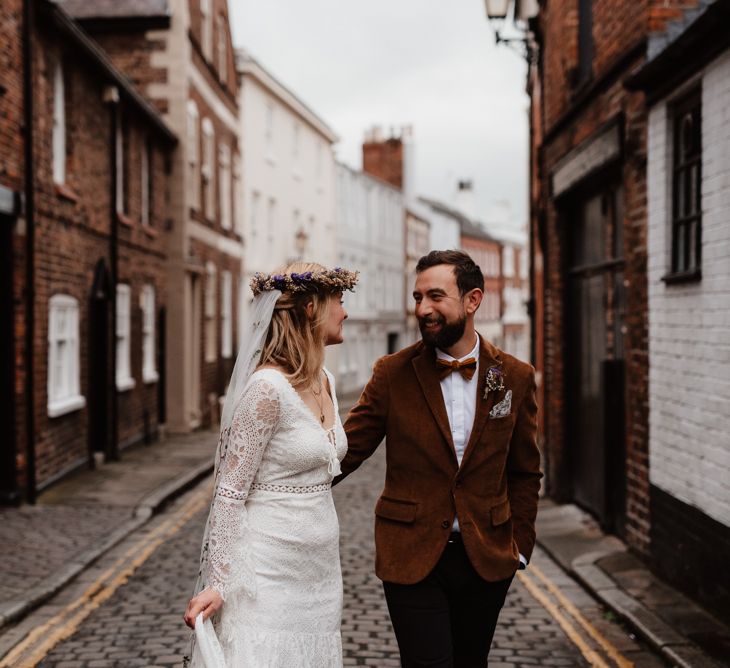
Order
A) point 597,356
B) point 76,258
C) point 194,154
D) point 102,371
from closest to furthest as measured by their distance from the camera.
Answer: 1. point 597,356
2. point 76,258
3. point 102,371
4. point 194,154

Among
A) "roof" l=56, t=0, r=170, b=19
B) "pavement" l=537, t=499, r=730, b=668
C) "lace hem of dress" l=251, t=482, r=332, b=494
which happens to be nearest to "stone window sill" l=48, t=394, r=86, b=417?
"pavement" l=537, t=499, r=730, b=668

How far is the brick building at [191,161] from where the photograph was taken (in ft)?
66.0

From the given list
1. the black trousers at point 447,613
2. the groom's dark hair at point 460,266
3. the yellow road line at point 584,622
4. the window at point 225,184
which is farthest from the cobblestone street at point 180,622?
the window at point 225,184

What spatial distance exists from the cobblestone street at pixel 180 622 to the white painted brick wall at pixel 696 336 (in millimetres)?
1155

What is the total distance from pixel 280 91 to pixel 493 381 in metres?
29.5

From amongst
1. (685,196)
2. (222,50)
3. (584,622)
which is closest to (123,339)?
(222,50)

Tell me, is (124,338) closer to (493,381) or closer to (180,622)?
(180,622)

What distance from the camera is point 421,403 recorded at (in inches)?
155

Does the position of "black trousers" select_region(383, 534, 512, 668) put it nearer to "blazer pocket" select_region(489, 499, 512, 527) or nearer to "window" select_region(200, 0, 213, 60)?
"blazer pocket" select_region(489, 499, 512, 527)

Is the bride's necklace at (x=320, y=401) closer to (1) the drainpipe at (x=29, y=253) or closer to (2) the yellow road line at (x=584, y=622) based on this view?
(2) the yellow road line at (x=584, y=622)

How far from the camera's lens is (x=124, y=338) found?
1702 cm

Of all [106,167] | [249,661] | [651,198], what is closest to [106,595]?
[249,661]

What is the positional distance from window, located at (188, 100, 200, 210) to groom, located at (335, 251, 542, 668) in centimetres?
1761

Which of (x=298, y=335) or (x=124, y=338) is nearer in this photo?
(x=298, y=335)
